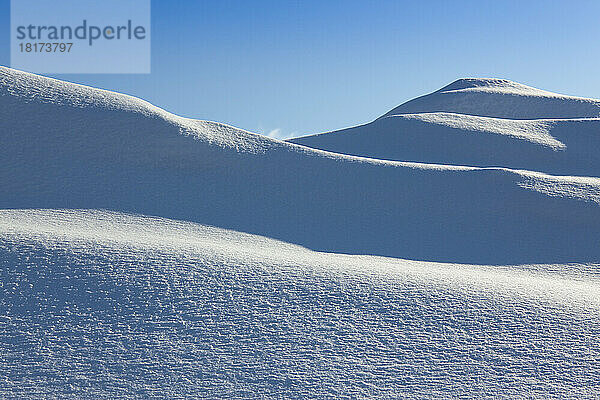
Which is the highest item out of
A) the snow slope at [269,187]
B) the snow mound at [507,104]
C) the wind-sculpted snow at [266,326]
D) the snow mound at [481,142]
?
the snow mound at [507,104]

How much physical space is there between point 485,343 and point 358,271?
140 centimetres

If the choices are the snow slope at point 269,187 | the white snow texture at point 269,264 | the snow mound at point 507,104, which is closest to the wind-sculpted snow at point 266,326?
the white snow texture at point 269,264

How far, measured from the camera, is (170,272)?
4.82 m

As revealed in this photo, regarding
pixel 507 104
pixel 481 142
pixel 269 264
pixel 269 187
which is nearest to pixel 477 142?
pixel 481 142

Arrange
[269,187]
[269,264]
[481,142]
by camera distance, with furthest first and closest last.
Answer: [481,142], [269,187], [269,264]

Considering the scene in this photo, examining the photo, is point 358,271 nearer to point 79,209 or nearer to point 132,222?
point 132,222

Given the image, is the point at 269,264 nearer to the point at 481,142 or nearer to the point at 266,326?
the point at 266,326

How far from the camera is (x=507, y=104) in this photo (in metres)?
19.6

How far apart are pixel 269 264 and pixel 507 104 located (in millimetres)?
16440

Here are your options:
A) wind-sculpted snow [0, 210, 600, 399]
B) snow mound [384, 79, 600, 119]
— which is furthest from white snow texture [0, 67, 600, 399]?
snow mound [384, 79, 600, 119]

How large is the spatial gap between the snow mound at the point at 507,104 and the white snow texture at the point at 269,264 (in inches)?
296

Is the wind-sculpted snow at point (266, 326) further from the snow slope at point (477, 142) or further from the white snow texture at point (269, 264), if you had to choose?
the snow slope at point (477, 142)

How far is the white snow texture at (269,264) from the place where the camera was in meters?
3.68

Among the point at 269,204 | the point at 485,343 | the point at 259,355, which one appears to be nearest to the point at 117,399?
the point at 259,355
